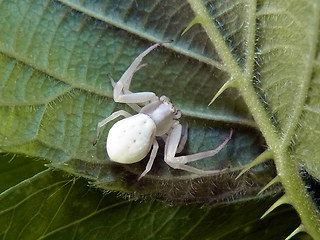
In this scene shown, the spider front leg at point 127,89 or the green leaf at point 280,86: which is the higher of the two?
the spider front leg at point 127,89

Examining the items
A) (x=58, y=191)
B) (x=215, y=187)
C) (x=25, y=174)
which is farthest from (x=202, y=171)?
(x=25, y=174)

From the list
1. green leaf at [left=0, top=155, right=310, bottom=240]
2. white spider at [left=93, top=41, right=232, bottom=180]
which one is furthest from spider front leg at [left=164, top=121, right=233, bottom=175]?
green leaf at [left=0, top=155, right=310, bottom=240]

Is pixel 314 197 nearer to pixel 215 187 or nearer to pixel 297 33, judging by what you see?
pixel 215 187

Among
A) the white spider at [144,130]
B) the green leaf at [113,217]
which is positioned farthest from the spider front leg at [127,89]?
the green leaf at [113,217]

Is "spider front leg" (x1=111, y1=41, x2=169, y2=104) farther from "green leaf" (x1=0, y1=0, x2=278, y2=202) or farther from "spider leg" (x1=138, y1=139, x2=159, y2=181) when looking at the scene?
"spider leg" (x1=138, y1=139, x2=159, y2=181)

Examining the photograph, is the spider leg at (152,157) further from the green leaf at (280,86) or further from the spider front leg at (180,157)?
the green leaf at (280,86)
